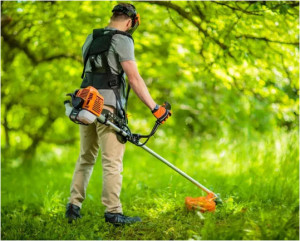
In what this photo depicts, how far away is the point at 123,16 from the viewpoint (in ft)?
11.8

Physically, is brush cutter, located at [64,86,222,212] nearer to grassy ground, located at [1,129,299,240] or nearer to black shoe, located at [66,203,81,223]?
grassy ground, located at [1,129,299,240]

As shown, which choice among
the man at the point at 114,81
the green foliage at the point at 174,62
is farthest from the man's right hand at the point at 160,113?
the green foliage at the point at 174,62

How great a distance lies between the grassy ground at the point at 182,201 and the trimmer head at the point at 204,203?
0.07 metres

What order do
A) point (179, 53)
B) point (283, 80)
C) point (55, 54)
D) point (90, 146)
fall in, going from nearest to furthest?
1. point (90, 146)
2. point (283, 80)
3. point (179, 53)
4. point (55, 54)

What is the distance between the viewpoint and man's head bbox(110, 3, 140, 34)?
3.54m

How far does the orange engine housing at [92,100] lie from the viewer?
326 cm

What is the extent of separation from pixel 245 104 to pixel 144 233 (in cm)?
443

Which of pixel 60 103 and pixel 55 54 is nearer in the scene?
pixel 55 54

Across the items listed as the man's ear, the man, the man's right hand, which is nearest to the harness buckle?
the man

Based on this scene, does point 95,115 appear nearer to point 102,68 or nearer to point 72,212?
point 102,68

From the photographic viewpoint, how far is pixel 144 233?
3.46 m

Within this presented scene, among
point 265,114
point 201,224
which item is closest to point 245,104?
point 265,114

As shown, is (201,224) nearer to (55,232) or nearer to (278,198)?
(278,198)

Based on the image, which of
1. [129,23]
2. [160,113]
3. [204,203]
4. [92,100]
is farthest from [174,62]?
[92,100]
